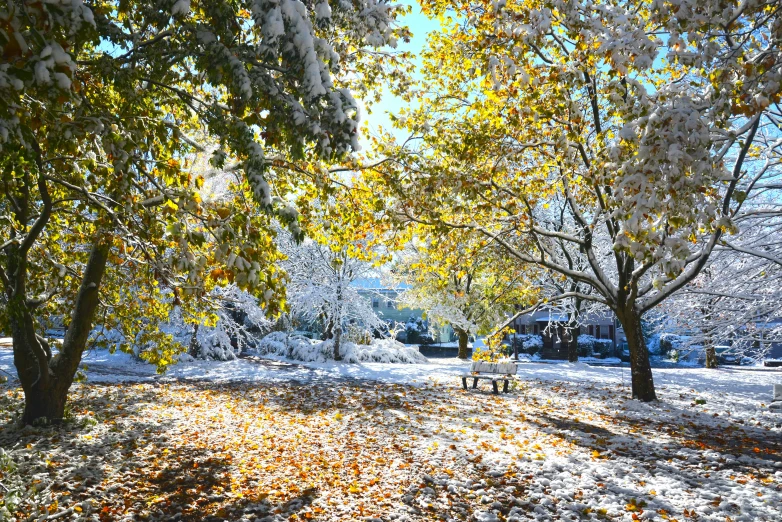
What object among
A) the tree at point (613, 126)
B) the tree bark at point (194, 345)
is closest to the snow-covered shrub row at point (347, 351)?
the tree bark at point (194, 345)

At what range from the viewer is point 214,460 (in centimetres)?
658

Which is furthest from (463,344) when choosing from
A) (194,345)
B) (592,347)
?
(194,345)

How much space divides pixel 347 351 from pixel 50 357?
14.2 m

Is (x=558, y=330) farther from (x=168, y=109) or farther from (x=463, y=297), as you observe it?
(x=168, y=109)

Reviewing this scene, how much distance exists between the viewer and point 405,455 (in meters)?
6.84

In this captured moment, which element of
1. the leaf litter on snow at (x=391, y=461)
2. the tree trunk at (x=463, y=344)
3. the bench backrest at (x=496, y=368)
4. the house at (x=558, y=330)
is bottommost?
the leaf litter on snow at (x=391, y=461)

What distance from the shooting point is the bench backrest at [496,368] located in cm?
1320

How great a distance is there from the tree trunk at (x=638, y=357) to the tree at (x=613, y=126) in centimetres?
4

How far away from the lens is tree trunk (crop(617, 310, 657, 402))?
11359 mm

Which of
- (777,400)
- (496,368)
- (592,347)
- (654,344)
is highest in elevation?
(654,344)

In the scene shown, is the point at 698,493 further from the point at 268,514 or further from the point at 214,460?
the point at 214,460

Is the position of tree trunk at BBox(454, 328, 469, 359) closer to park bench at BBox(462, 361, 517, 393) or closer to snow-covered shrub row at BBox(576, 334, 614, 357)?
snow-covered shrub row at BBox(576, 334, 614, 357)

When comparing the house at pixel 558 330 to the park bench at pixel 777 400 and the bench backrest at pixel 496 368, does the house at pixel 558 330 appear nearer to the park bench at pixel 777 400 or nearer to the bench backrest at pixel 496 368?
the bench backrest at pixel 496 368

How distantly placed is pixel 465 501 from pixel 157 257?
462 cm
